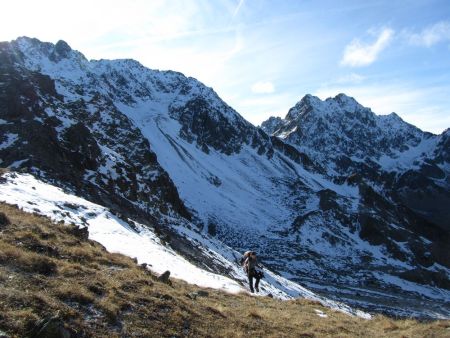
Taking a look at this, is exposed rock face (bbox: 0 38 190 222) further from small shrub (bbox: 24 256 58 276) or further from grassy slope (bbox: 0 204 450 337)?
small shrub (bbox: 24 256 58 276)

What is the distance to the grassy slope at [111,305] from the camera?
10.8 meters

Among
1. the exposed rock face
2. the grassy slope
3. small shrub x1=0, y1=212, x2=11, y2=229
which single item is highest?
the exposed rock face

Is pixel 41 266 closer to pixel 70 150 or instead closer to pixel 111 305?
pixel 111 305

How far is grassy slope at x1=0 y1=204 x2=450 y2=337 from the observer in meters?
10.8

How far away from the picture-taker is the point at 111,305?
12062mm

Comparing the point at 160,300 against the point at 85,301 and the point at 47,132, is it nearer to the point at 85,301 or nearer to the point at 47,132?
the point at 85,301

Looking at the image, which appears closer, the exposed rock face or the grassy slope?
the grassy slope

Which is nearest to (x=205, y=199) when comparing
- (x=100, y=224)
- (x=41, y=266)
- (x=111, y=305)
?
(x=100, y=224)

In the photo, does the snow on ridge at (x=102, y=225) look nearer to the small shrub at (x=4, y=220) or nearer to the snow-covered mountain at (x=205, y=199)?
the small shrub at (x=4, y=220)

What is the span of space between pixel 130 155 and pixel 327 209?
89.4 meters

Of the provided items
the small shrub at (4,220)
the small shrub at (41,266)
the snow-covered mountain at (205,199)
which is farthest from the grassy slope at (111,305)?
the snow-covered mountain at (205,199)

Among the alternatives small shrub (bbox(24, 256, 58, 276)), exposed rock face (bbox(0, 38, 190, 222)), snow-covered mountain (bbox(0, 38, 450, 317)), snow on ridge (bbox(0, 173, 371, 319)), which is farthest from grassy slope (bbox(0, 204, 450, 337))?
exposed rock face (bbox(0, 38, 190, 222))

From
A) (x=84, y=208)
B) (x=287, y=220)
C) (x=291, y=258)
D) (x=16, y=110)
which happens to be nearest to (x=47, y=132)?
(x=16, y=110)

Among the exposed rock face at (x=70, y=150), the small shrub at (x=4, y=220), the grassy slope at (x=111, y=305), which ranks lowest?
the grassy slope at (x=111, y=305)
